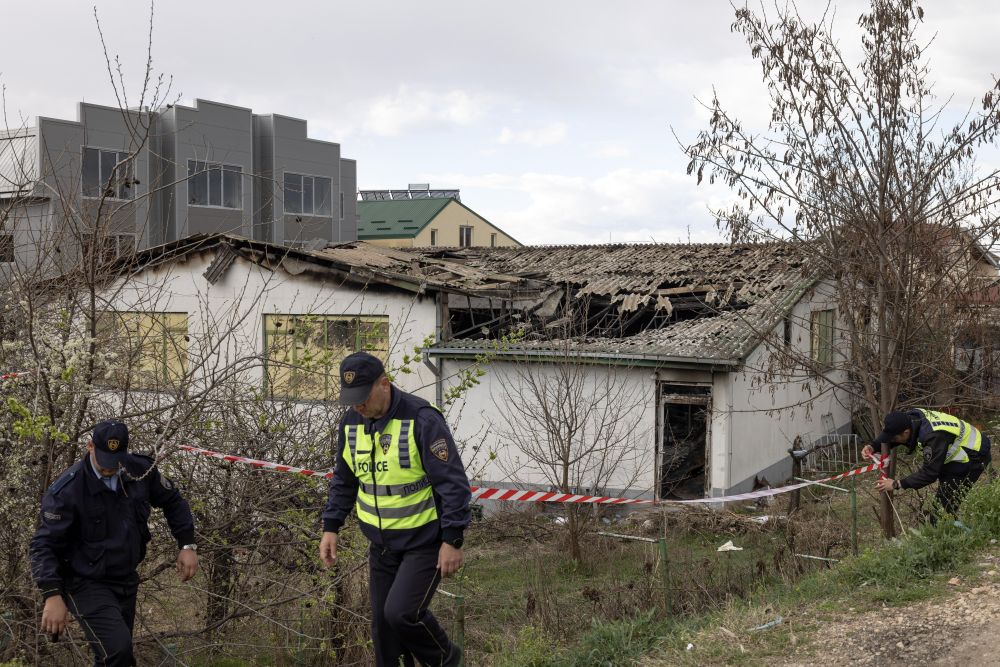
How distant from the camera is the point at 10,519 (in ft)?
16.9

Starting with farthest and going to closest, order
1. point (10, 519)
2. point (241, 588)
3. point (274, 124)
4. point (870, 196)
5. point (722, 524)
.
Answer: point (274, 124), point (722, 524), point (870, 196), point (241, 588), point (10, 519)

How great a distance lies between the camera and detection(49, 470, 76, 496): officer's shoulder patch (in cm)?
457

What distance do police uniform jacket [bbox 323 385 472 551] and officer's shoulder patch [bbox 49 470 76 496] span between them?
129cm

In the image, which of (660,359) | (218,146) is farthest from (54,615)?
(218,146)

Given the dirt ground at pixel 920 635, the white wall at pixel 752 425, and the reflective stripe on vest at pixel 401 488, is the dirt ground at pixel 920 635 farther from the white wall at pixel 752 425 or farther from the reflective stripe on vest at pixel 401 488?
the white wall at pixel 752 425

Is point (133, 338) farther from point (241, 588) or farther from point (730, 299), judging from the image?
point (730, 299)

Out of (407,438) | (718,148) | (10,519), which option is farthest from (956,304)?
(10,519)

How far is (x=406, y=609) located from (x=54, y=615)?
5.64 ft

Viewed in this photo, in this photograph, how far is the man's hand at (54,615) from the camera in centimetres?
443

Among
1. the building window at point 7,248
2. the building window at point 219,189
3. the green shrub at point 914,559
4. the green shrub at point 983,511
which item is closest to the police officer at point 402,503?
the green shrub at point 914,559

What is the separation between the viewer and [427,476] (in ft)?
14.6

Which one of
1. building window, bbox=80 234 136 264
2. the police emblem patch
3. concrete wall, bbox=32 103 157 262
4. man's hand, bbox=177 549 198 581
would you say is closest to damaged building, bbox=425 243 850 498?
building window, bbox=80 234 136 264

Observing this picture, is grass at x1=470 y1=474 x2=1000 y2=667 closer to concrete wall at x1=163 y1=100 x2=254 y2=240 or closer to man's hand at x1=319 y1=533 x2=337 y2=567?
man's hand at x1=319 y1=533 x2=337 y2=567

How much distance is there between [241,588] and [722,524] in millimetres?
8158
